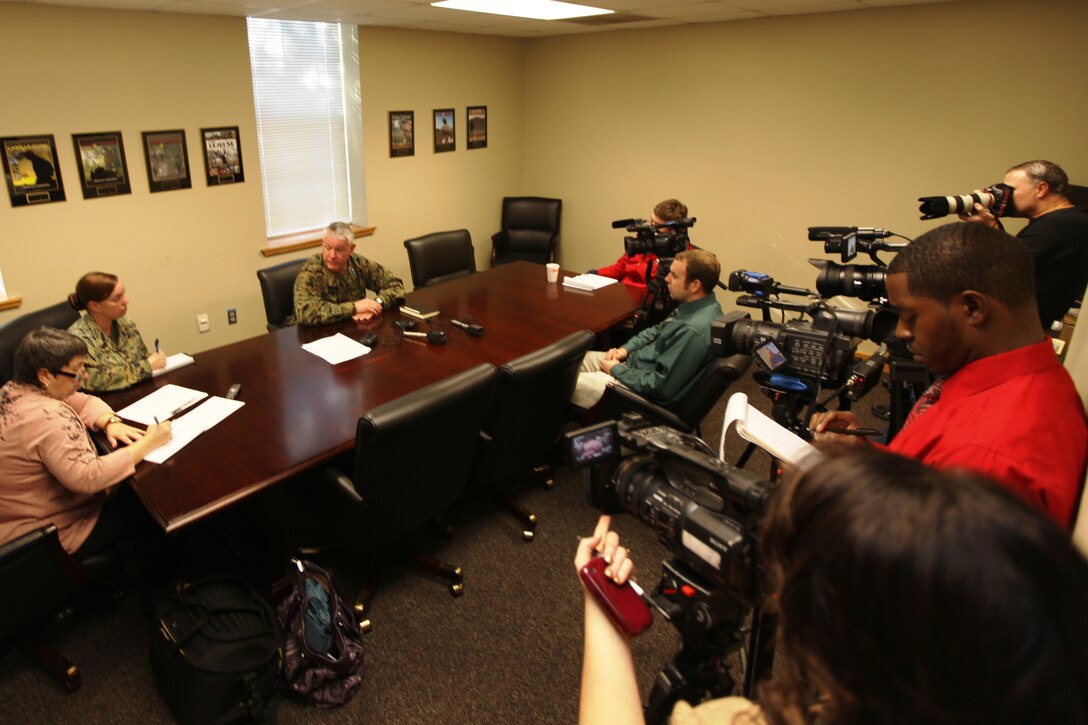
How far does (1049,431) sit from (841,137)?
12.7ft

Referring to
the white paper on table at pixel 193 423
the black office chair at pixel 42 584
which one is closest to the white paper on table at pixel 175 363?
the white paper on table at pixel 193 423

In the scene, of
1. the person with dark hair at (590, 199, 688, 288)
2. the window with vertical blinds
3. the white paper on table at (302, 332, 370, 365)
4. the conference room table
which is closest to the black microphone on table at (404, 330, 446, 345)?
the conference room table

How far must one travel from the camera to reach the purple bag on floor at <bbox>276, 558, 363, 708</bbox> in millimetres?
2039

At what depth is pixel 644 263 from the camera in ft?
14.0

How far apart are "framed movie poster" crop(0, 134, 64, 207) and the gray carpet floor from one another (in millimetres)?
2457

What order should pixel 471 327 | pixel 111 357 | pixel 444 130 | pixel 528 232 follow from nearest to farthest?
pixel 111 357 → pixel 471 327 → pixel 444 130 → pixel 528 232

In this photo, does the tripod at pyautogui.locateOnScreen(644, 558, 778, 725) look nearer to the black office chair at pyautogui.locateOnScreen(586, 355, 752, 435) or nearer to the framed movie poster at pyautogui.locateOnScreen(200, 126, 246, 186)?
the black office chair at pyautogui.locateOnScreen(586, 355, 752, 435)

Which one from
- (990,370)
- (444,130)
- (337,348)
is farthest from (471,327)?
(444,130)

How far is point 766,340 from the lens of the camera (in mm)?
2061

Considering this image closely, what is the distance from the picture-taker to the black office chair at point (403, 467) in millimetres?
2004

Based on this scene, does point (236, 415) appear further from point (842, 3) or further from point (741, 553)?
point (842, 3)

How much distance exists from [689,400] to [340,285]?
6.63 feet

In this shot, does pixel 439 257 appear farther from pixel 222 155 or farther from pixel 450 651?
pixel 450 651

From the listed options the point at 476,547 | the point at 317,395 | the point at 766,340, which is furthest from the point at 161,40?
the point at 766,340
